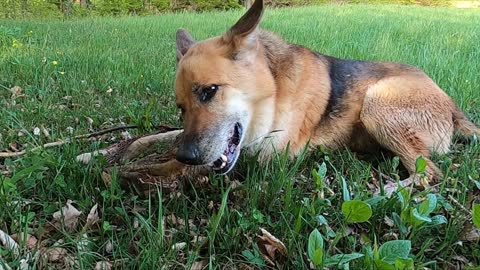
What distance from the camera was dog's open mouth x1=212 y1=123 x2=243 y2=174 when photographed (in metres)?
2.69

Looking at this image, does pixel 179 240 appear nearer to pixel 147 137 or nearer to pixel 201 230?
pixel 201 230

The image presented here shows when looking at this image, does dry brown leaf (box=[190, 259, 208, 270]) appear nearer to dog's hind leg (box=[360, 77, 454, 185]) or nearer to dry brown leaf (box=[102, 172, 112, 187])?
dry brown leaf (box=[102, 172, 112, 187])

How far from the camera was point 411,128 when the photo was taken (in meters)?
3.09

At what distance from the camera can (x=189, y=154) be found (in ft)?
8.13

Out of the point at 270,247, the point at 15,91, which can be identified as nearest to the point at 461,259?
the point at 270,247

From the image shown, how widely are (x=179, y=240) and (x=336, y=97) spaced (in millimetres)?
1778

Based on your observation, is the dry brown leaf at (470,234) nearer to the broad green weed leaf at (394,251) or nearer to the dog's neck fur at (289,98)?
the broad green weed leaf at (394,251)

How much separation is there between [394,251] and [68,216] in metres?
1.54

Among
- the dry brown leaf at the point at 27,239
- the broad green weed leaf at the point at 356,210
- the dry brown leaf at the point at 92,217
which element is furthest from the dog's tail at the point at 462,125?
the dry brown leaf at the point at 27,239

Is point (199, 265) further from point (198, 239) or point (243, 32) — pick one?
point (243, 32)

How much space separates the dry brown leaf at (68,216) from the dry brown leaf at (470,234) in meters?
A: 1.86

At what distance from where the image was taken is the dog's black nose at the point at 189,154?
2.47 meters

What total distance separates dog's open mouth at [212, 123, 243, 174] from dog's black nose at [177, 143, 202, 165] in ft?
0.68

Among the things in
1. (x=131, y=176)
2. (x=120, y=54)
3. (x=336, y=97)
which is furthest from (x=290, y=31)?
(x=131, y=176)
